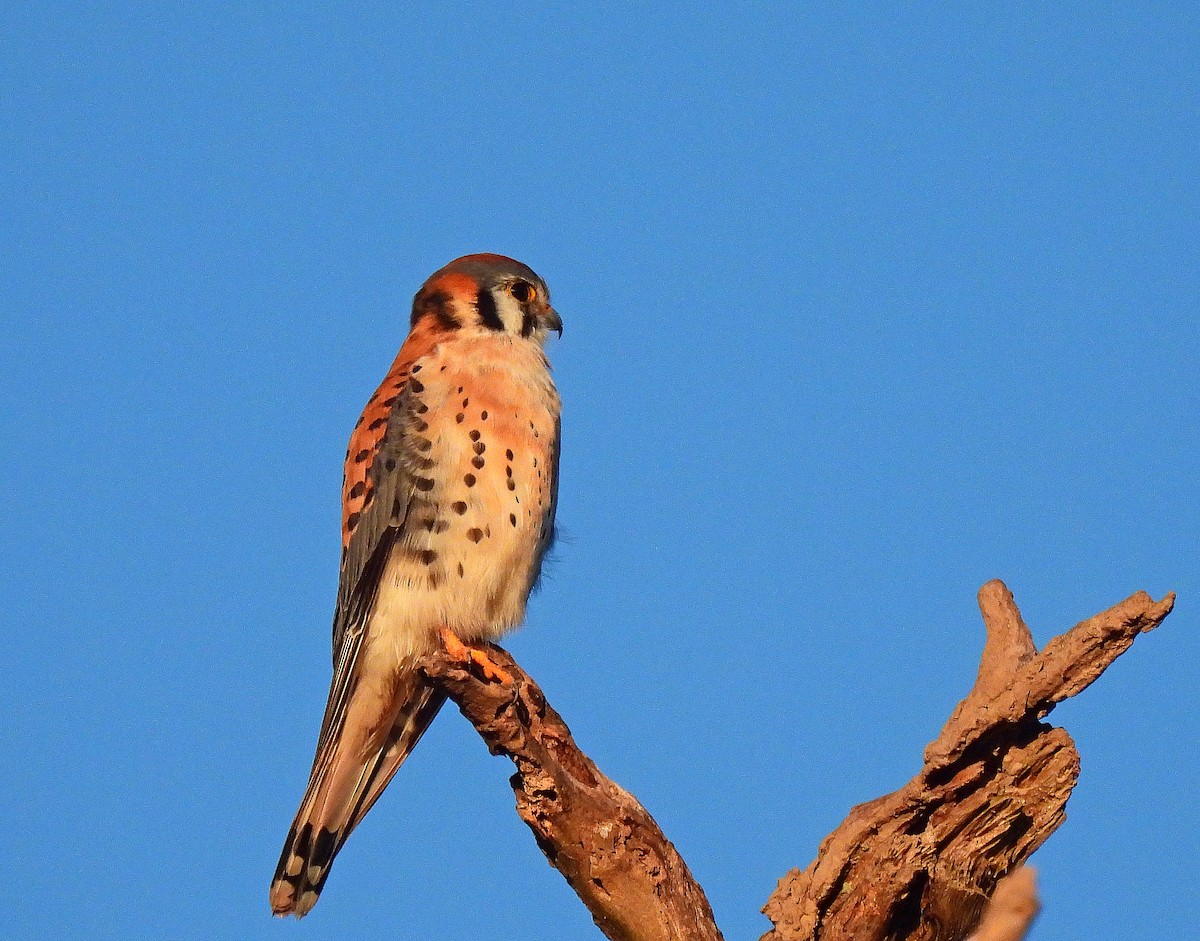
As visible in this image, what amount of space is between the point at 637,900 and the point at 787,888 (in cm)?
48

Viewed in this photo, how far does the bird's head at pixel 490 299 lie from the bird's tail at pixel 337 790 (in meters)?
1.53

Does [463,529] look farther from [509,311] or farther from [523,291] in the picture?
[523,291]

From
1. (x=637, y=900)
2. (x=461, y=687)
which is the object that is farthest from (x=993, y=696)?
(x=461, y=687)

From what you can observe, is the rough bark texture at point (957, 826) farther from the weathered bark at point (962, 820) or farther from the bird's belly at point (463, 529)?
the bird's belly at point (463, 529)

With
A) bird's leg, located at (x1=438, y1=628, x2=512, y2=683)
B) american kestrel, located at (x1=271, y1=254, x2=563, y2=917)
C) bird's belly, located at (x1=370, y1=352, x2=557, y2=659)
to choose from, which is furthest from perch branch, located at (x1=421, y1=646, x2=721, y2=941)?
bird's belly, located at (x1=370, y1=352, x2=557, y2=659)

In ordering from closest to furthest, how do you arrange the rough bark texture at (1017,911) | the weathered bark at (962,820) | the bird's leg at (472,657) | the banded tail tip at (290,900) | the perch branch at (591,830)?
the rough bark texture at (1017,911), the weathered bark at (962,820), the perch branch at (591,830), the bird's leg at (472,657), the banded tail tip at (290,900)

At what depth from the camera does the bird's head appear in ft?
18.9

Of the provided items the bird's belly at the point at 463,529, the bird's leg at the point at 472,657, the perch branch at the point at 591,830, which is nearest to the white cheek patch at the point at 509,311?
the bird's belly at the point at 463,529

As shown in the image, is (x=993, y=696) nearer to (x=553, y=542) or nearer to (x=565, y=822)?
(x=565, y=822)

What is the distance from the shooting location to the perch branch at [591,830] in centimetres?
414

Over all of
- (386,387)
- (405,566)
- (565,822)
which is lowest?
(565,822)

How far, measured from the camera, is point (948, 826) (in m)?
3.89

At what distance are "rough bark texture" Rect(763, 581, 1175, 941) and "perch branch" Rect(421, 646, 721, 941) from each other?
349 mm

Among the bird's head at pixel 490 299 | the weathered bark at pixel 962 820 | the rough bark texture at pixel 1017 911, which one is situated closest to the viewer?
the rough bark texture at pixel 1017 911
